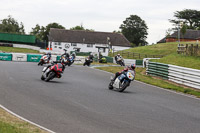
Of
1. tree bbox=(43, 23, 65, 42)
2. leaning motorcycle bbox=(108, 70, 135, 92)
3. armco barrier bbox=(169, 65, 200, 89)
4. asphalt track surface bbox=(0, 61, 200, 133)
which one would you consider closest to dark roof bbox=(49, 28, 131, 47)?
tree bbox=(43, 23, 65, 42)

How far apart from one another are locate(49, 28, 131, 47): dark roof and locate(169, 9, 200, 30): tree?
57.3 ft

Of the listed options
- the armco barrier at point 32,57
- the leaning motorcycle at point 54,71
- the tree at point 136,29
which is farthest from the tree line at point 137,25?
the leaning motorcycle at point 54,71

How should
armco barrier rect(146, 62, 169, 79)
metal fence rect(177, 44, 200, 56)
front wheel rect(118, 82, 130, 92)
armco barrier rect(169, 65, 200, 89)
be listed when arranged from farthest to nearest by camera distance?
metal fence rect(177, 44, 200, 56), armco barrier rect(146, 62, 169, 79), armco barrier rect(169, 65, 200, 89), front wheel rect(118, 82, 130, 92)

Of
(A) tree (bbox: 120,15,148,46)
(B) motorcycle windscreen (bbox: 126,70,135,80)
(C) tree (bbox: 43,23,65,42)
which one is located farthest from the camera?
(C) tree (bbox: 43,23,65,42)

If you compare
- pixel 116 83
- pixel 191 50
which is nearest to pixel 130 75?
pixel 116 83

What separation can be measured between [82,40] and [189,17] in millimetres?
33504

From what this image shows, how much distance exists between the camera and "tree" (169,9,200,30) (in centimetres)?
10694

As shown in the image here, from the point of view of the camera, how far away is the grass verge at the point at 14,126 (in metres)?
6.71

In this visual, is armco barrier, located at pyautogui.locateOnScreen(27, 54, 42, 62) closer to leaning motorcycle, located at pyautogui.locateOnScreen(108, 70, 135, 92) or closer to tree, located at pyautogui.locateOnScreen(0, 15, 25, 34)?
leaning motorcycle, located at pyautogui.locateOnScreen(108, 70, 135, 92)

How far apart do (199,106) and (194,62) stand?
1506cm

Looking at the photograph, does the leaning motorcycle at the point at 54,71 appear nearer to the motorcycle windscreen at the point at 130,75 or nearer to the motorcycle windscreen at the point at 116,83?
the motorcycle windscreen at the point at 116,83

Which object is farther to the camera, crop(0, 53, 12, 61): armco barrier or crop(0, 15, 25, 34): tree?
crop(0, 15, 25, 34): tree

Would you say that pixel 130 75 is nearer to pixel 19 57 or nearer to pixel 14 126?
pixel 14 126

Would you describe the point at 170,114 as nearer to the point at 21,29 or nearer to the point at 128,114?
the point at 128,114
